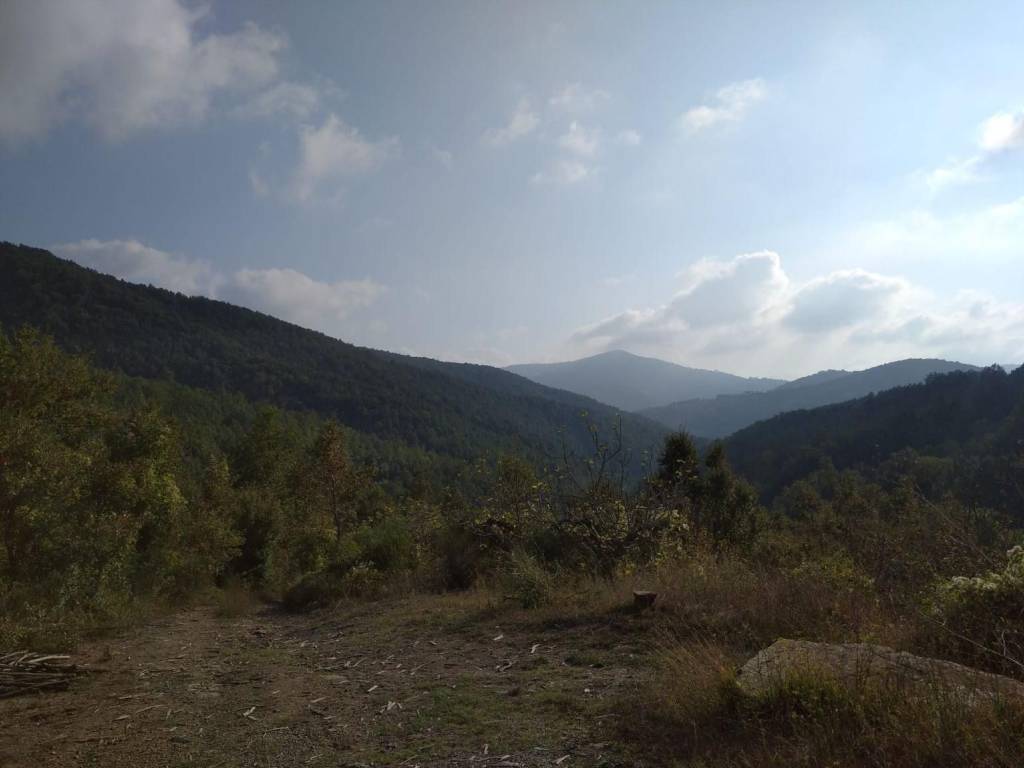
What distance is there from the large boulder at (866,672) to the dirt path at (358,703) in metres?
1.04

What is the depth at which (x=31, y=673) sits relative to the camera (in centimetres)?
586

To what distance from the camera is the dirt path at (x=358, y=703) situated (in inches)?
157

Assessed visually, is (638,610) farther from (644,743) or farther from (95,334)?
(95,334)

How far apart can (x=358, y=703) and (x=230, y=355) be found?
533 feet

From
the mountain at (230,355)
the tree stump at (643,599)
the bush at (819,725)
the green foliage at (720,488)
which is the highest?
the mountain at (230,355)

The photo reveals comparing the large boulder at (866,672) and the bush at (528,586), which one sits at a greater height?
the large boulder at (866,672)

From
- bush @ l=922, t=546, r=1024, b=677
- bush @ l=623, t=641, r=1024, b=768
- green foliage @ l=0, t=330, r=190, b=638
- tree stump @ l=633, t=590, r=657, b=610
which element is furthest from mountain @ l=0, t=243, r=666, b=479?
bush @ l=623, t=641, r=1024, b=768

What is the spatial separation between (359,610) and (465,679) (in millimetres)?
6339

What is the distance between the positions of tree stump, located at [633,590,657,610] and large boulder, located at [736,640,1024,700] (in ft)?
9.04

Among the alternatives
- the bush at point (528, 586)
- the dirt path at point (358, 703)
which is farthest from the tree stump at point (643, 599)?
the bush at point (528, 586)

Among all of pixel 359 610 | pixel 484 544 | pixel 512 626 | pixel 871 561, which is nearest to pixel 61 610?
pixel 359 610

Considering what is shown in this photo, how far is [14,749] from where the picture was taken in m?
4.23

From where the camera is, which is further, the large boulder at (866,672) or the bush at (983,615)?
the bush at (983,615)

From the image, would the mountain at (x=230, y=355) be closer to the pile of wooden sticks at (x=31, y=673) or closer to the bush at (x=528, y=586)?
the bush at (x=528, y=586)
